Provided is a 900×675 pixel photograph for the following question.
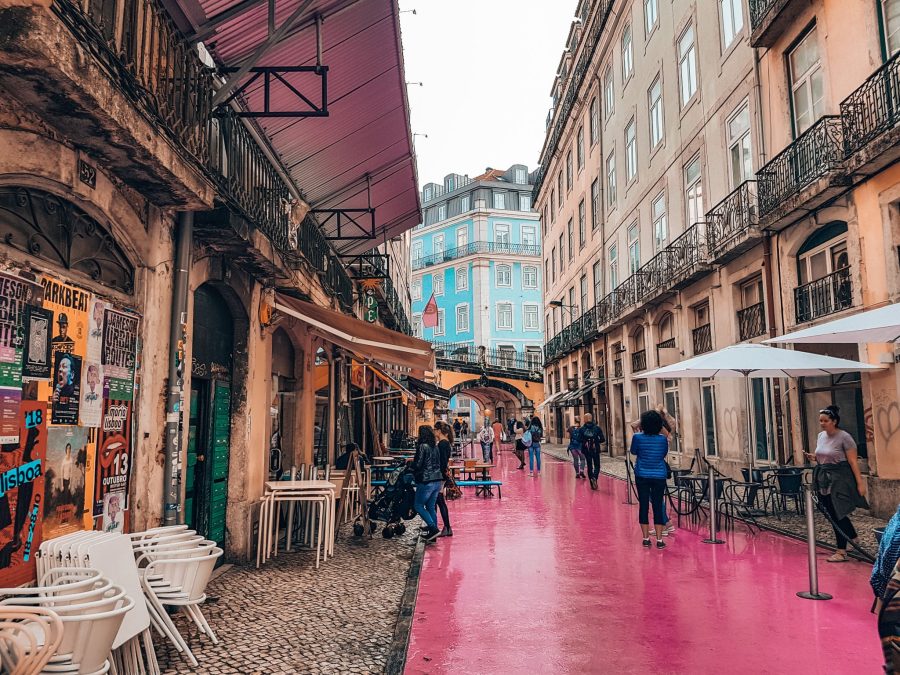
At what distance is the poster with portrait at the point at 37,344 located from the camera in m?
4.14

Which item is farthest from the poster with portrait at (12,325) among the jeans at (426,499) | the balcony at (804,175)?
the balcony at (804,175)

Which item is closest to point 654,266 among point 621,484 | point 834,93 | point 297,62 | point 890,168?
point 621,484

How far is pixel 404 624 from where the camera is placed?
17.9 feet

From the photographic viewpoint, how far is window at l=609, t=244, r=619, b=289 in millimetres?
26672

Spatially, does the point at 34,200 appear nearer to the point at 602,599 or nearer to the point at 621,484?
the point at 602,599

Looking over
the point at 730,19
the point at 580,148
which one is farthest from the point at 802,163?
the point at 580,148

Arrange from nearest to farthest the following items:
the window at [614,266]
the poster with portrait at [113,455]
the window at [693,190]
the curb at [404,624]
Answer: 1. the curb at [404,624]
2. the poster with portrait at [113,455]
3. the window at [693,190]
4. the window at [614,266]

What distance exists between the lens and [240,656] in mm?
4781

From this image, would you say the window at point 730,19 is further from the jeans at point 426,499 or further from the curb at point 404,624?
the curb at point 404,624

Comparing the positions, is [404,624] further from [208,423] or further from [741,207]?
[741,207]

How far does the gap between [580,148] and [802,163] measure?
21896 mm

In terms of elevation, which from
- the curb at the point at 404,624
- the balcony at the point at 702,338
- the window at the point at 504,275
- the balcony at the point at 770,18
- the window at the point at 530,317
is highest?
the window at the point at 504,275

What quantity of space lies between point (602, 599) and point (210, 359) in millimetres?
4775

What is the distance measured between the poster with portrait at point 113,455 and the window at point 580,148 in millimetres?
30406
